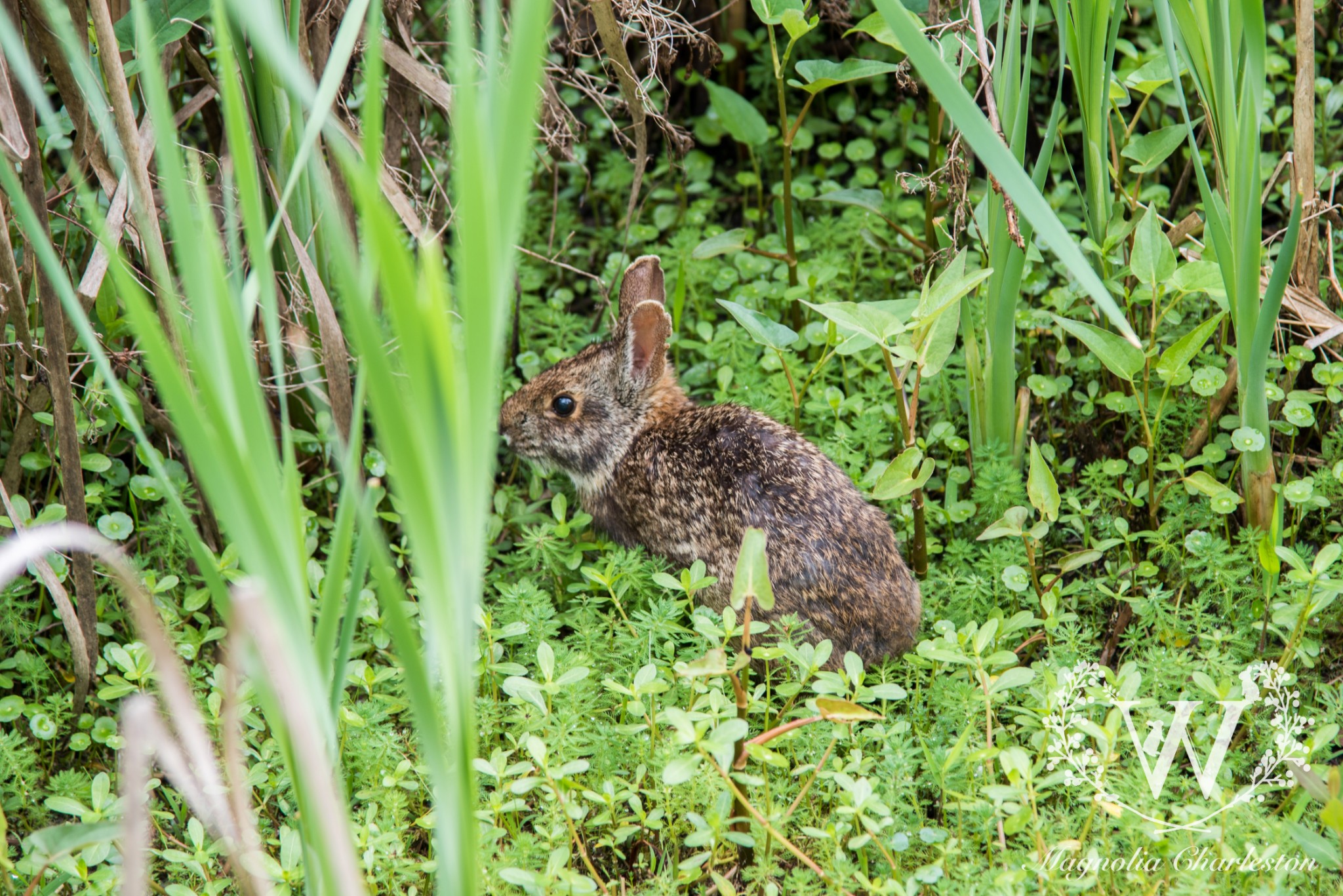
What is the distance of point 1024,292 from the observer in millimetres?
4402

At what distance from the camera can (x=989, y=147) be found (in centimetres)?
203

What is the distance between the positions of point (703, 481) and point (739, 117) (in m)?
1.82

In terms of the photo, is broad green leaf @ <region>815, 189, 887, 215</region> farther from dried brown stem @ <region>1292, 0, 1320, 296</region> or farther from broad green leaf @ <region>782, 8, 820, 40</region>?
dried brown stem @ <region>1292, 0, 1320, 296</region>

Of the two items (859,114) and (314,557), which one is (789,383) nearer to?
(314,557)

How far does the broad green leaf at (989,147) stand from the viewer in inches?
76.2

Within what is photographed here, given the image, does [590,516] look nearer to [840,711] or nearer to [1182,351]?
[840,711]

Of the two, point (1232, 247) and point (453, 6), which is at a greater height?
point (453, 6)

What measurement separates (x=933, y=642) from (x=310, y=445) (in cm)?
215

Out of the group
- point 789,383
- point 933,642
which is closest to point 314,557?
point 789,383

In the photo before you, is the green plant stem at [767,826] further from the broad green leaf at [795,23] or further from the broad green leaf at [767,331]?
the broad green leaf at [795,23]

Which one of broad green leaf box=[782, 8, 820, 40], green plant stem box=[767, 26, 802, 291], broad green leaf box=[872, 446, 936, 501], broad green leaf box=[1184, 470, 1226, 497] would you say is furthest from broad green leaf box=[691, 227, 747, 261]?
broad green leaf box=[1184, 470, 1226, 497]

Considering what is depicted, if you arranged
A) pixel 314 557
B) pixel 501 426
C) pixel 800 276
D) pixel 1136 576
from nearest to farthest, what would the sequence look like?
pixel 1136 576 < pixel 314 557 < pixel 501 426 < pixel 800 276

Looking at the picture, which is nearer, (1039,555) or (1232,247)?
(1232,247)

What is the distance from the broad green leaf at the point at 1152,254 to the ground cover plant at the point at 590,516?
2cm
